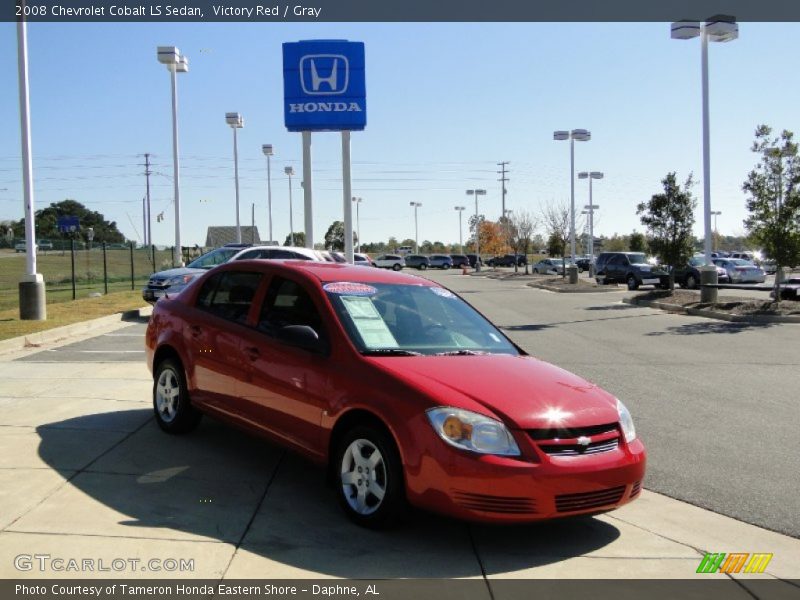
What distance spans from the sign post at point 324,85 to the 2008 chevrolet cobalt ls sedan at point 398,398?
1146cm

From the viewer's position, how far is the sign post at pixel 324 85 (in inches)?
681

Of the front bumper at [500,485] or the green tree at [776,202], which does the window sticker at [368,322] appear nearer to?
the front bumper at [500,485]

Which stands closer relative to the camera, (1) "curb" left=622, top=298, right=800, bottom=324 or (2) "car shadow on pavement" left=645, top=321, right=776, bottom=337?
(2) "car shadow on pavement" left=645, top=321, right=776, bottom=337

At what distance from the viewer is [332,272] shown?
598cm

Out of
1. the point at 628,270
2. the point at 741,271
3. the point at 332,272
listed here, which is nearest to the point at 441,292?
the point at 332,272

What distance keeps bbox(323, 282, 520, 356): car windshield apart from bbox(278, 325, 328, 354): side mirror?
224 millimetres

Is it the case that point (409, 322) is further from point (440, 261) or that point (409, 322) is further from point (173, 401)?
point (440, 261)

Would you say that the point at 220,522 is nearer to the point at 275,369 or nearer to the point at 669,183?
the point at 275,369

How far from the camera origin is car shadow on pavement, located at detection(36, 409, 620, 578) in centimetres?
430

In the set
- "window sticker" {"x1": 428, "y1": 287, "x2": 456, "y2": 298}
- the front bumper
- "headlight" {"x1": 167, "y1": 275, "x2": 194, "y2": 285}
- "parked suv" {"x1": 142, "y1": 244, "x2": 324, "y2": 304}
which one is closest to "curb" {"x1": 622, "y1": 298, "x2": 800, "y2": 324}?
"parked suv" {"x1": 142, "y1": 244, "x2": 324, "y2": 304}

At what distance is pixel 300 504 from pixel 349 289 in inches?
62.0

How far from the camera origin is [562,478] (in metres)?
4.35

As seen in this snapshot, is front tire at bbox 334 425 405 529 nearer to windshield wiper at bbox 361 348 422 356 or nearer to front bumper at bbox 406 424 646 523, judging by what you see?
front bumper at bbox 406 424 646 523

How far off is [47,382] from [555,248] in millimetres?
57432
